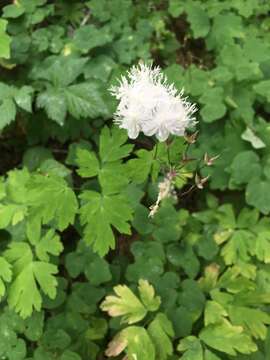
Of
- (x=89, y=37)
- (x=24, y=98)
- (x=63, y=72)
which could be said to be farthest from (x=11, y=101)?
(x=89, y=37)

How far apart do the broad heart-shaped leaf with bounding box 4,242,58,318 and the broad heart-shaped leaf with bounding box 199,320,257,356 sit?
651 mm

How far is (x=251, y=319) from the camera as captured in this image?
2.05 metres

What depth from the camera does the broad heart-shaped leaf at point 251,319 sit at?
203cm

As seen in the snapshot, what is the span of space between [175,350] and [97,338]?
1.12ft

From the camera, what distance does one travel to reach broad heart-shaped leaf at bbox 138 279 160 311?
2072mm

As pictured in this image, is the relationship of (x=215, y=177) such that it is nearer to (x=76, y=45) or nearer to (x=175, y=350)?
(x=175, y=350)

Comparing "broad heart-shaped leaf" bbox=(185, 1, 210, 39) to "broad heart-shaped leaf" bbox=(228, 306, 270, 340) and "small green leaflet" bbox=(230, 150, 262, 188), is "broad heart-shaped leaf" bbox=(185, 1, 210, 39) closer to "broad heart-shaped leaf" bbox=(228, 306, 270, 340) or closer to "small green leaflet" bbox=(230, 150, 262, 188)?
"small green leaflet" bbox=(230, 150, 262, 188)

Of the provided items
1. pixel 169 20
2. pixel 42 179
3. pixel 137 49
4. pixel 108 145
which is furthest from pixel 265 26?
pixel 42 179

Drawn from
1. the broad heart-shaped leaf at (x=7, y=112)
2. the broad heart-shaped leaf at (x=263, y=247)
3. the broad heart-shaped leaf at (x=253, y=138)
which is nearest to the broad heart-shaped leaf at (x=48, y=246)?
the broad heart-shaped leaf at (x=7, y=112)

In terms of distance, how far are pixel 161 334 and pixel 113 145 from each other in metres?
0.79

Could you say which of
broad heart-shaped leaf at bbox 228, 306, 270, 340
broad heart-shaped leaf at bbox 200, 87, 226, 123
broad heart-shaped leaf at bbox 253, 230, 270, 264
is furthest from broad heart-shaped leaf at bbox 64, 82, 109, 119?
broad heart-shaped leaf at bbox 228, 306, 270, 340

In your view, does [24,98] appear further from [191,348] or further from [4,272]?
[191,348]

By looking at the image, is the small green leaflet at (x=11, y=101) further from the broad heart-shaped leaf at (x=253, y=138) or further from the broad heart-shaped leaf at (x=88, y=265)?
the broad heart-shaped leaf at (x=253, y=138)

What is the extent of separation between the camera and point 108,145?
1.82 m
